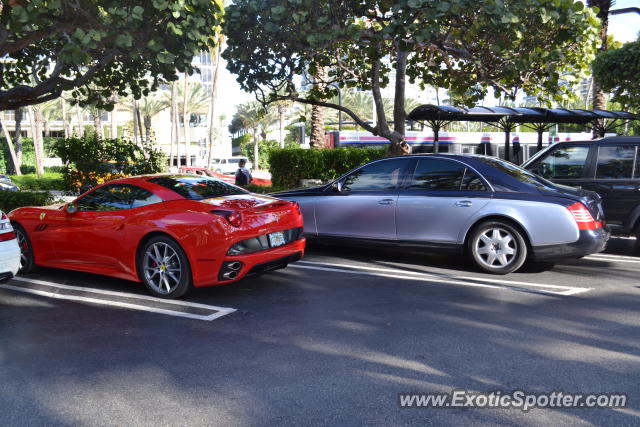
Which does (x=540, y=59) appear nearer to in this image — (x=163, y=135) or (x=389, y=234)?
(x=389, y=234)

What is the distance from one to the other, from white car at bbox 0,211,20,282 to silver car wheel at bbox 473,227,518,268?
5.28m

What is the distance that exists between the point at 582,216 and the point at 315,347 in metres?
4.08

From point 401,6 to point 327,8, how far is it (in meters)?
2.19

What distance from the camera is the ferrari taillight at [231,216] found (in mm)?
6199

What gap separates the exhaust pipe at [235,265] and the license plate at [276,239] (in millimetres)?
498

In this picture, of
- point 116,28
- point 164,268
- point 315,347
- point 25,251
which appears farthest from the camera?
point 116,28

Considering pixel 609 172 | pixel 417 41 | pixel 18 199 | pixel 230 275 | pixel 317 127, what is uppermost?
pixel 417 41

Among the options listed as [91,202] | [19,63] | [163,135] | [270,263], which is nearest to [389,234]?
[270,263]

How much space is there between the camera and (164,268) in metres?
6.41

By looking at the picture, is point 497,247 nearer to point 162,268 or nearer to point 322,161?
point 162,268

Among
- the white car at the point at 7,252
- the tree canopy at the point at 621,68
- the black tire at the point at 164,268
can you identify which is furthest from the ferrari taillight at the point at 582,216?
A: the tree canopy at the point at 621,68

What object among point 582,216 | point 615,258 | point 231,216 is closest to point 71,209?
point 231,216

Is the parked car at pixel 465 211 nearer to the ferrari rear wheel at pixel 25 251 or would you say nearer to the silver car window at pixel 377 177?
the silver car window at pixel 377 177

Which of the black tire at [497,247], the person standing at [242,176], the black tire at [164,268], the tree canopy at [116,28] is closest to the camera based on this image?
the black tire at [164,268]
